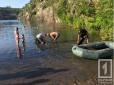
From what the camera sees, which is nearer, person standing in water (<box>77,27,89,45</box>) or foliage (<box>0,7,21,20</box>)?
person standing in water (<box>77,27,89,45</box>)

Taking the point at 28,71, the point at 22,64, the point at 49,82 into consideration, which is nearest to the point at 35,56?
the point at 22,64

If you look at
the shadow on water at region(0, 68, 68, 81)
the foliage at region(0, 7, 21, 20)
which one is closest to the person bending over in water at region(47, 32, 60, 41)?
the shadow on water at region(0, 68, 68, 81)

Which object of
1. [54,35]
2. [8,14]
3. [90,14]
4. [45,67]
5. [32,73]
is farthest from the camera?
[8,14]

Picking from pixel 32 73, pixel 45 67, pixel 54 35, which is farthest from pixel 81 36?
pixel 32 73

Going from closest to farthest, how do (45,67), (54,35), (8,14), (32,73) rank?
(32,73) → (45,67) → (54,35) → (8,14)

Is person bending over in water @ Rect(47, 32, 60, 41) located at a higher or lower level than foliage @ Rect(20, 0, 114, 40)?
lower

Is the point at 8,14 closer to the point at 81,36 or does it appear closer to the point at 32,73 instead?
the point at 81,36

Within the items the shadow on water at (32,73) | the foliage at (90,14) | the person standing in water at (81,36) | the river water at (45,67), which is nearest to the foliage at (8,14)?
the foliage at (90,14)

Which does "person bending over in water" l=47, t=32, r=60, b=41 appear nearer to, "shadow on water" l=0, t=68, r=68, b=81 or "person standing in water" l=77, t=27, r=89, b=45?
"person standing in water" l=77, t=27, r=89, b=45

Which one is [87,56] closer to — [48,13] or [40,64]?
[40,64]

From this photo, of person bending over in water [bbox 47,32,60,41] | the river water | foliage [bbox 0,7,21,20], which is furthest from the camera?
foliage [bbox 0,7,21,20]

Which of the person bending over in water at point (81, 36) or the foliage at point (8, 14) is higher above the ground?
the foliage at point (8, 14)

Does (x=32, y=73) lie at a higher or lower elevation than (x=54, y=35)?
lower

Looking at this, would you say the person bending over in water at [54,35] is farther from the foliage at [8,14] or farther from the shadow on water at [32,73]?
the foliage at [8,14]
